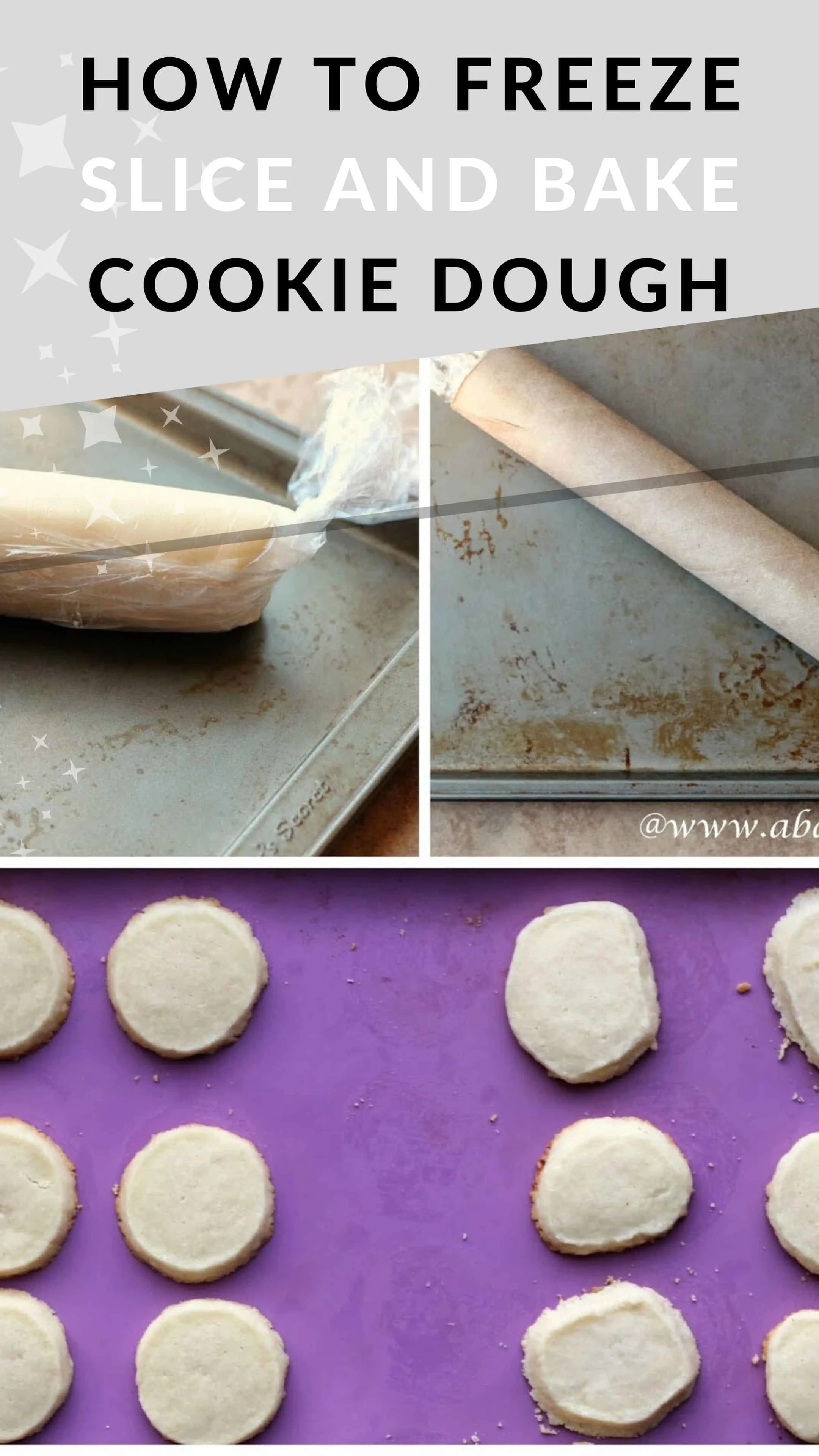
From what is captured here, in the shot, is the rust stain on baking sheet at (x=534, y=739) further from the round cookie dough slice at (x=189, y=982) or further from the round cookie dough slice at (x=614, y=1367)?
the round cookie dough slice at (x=614, y=1367)

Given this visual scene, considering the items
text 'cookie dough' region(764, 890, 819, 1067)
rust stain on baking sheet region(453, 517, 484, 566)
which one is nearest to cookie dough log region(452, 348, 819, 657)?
rust stain on baking sheet region(453, 517, 484, 566)

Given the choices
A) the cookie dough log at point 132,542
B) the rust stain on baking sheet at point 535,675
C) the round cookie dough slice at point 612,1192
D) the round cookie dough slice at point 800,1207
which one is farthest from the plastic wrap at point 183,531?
the round cookie dough slice at point 800,1207

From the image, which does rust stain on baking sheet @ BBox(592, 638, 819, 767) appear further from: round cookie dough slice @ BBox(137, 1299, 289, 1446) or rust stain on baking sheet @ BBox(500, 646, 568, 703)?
round cookie dough slice @ BBox(137, 1299, 289, 1446)

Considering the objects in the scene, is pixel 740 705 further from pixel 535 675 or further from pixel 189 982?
pixel 189 982

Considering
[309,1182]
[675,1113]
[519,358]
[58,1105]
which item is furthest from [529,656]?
[58,1105]

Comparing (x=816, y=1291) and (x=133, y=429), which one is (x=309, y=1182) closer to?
(x=816, y=1291)
